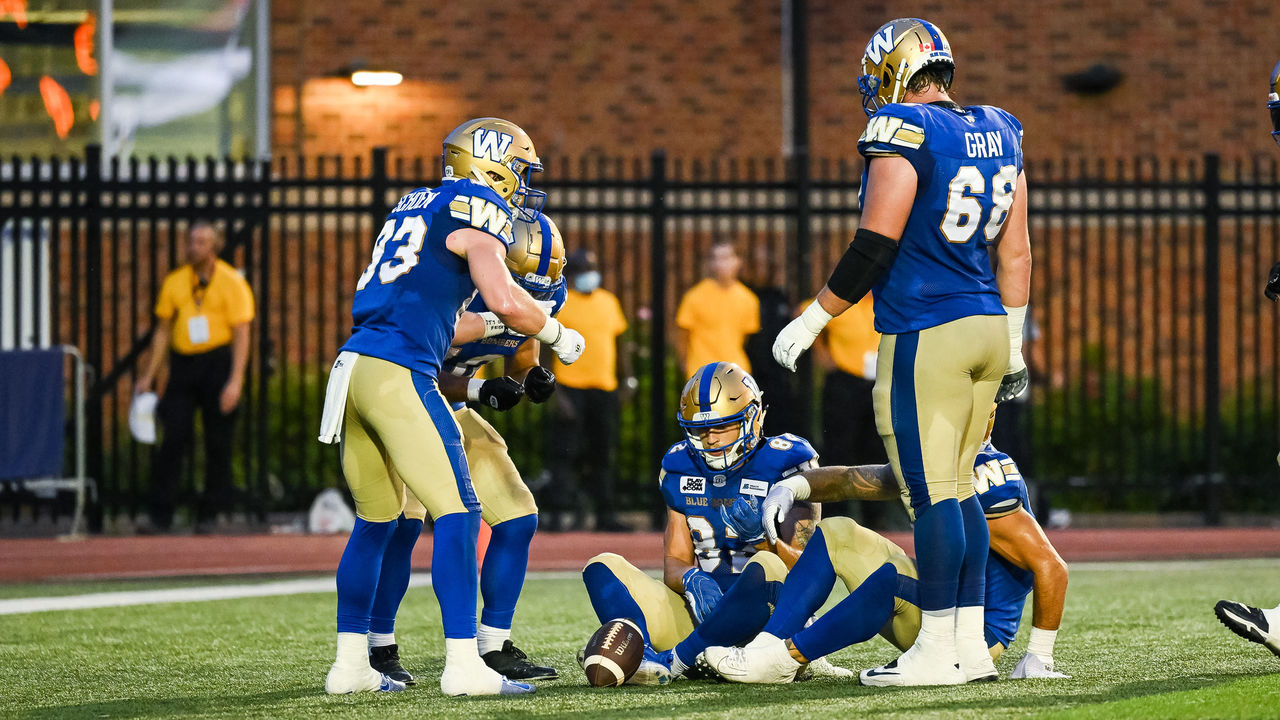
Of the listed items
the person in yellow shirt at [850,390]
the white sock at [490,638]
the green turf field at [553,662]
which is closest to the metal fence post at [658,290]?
the person in yellow shirt at [850,390]

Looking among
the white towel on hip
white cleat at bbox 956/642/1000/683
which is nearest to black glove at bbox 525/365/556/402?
the white towel on hip

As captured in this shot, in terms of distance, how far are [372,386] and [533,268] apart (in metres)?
0.86

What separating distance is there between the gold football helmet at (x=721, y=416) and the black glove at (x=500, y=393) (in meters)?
0.71

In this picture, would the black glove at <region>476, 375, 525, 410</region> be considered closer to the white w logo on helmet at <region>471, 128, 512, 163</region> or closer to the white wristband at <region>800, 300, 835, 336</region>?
the white w logo on helmet at <region>471, 128, 512, 163</region>

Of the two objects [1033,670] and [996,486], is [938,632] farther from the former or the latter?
[996,486]

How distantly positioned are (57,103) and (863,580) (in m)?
14.1

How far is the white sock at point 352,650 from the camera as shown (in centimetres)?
542

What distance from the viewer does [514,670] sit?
5727 millimetres

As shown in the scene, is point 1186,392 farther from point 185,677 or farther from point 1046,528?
point 185,677

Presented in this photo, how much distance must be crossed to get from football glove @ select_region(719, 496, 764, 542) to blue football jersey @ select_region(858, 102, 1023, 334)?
75cm

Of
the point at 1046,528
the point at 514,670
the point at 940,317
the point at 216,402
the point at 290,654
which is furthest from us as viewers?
the point at 1046,528

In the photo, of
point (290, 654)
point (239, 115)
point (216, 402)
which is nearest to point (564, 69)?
point (239, 115)

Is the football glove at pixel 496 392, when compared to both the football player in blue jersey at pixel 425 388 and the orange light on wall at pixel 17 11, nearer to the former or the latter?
the football player in blue jersey at pixel 425 388

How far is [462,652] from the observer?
5.24m
